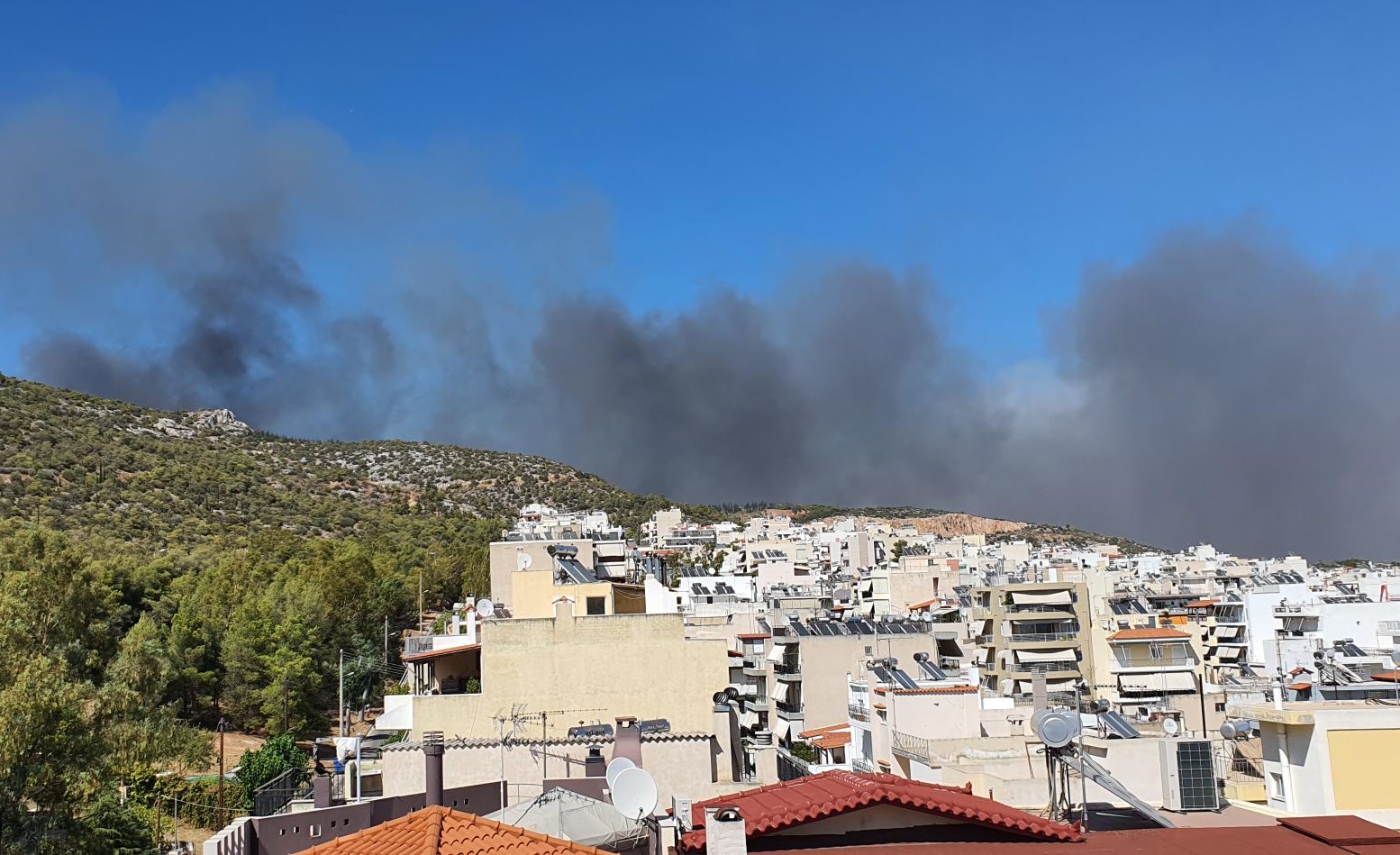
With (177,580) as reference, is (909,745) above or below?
below

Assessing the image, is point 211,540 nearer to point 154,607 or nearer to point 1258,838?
point 154,607

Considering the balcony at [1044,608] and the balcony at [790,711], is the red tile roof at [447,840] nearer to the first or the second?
the balcony at [790,711]

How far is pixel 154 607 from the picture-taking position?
60.8m

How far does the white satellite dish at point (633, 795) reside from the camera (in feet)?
43.4

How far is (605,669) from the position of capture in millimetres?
32875

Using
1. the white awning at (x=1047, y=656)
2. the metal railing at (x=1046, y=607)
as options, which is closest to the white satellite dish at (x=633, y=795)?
the white awning at (x=1047, y=656)

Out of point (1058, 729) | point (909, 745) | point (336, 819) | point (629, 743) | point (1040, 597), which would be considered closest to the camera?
point (1058, 729)

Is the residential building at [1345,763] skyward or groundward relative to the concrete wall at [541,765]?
skyward

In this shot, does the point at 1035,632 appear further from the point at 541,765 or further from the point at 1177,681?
the point at 541,765

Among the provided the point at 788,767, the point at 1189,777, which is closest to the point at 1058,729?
the point at 1189,777

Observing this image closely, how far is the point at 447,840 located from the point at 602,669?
2200 centimetres

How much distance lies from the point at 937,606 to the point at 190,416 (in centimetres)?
10638

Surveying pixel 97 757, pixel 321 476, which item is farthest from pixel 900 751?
pixel 321 476

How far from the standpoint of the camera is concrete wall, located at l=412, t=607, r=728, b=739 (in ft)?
106
